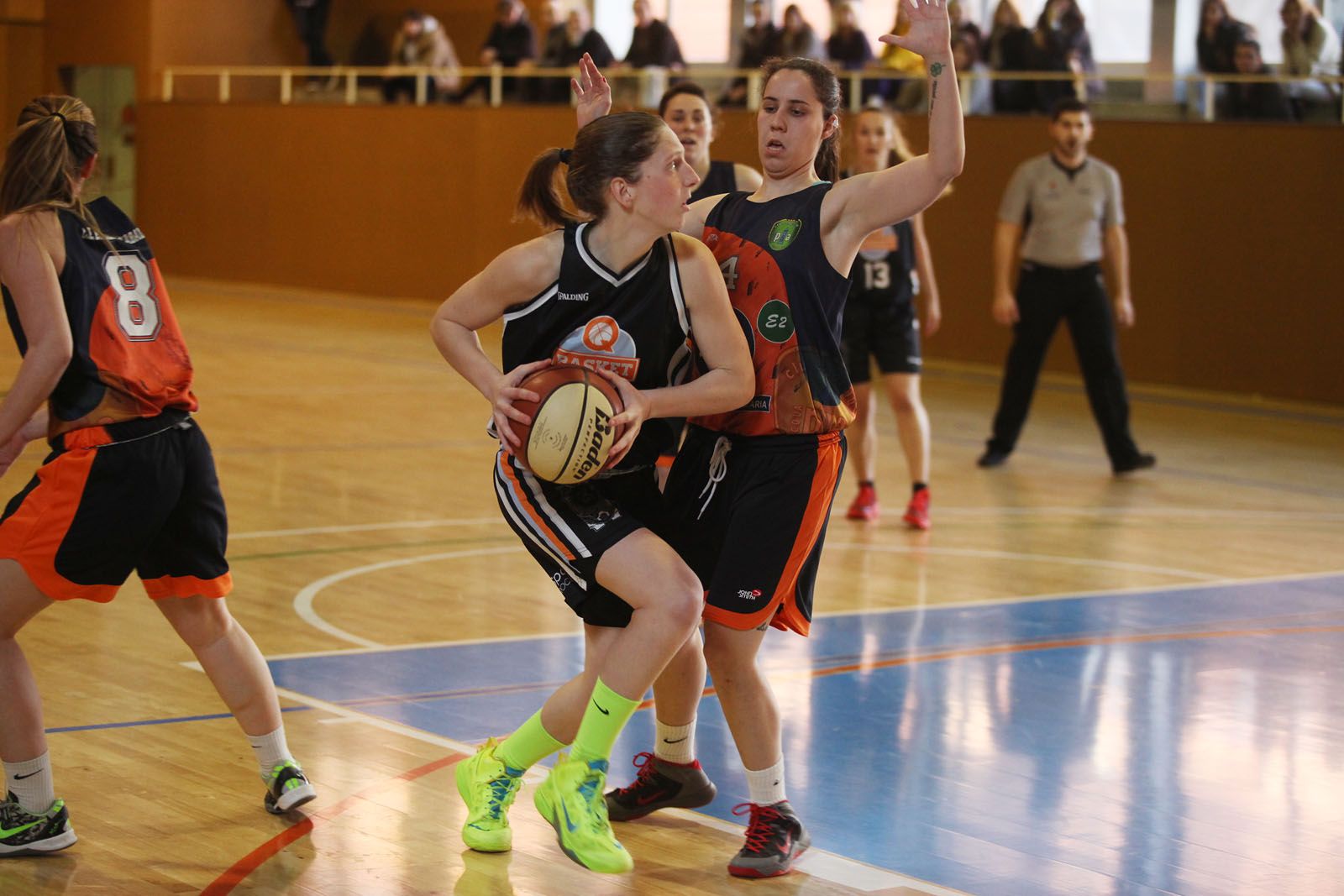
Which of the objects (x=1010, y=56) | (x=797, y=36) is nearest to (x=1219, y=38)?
(x=1010, y=56)

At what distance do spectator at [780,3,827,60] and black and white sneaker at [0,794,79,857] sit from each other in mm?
13031

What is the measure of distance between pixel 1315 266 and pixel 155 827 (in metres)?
10.6

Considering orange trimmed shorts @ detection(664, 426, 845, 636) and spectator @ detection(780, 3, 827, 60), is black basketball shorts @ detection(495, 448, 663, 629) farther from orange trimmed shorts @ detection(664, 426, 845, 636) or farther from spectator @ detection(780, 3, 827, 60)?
spectator @ detection(780, 3, 827, 60)

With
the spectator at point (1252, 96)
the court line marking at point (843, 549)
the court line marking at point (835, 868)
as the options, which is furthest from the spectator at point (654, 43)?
the court line marking at point (835, 868)

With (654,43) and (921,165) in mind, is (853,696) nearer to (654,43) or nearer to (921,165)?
(921,165)

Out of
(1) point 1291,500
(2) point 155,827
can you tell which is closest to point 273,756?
(2) point 155,827

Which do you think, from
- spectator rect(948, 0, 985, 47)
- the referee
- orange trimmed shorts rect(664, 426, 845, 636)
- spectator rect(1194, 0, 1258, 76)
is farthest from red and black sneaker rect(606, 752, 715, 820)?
spectator rect(948, 0, 985, 47)

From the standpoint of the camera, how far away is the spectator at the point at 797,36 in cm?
1606

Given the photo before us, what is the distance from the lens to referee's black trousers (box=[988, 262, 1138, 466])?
387 inches

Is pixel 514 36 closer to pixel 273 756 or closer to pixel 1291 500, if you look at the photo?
pixel 1291 500

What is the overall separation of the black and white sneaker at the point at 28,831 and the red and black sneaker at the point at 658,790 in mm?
1213

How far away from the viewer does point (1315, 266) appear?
499 inches

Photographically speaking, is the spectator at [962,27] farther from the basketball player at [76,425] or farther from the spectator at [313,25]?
the basketball player at [76,425]

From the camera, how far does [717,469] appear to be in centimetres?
393
